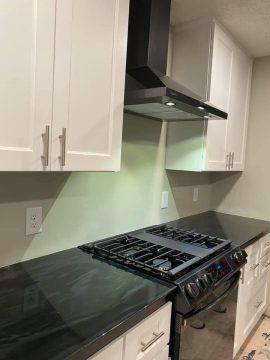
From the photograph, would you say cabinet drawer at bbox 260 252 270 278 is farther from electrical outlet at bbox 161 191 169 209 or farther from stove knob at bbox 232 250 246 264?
electrical outlet at bbox 161 191 169 209

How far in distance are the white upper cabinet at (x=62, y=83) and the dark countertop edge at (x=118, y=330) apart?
0.58m

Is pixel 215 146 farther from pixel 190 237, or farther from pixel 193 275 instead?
pixel 193 275

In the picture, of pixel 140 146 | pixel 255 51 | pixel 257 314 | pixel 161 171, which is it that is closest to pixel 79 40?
pixel 140 146

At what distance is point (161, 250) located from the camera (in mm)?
1563

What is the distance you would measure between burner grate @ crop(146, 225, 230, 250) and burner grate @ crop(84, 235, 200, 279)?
24 centimetres

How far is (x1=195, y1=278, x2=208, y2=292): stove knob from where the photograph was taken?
127 centimetres

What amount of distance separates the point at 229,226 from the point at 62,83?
1.85 m

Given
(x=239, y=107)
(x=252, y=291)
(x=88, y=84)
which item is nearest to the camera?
(x=88, y=84)

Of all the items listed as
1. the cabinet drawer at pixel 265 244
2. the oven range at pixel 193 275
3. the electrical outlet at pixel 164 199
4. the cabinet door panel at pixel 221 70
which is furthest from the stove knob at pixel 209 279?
the cabinet door panel at pixel 221 70

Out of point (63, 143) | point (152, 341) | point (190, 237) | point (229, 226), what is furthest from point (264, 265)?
point (63, 143)

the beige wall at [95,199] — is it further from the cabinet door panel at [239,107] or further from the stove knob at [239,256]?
the stove knob at [239,256]

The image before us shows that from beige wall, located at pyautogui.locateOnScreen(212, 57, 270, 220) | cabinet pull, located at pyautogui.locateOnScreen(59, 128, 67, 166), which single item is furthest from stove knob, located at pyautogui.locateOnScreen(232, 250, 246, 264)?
cabinet pull, located at pyautogui.locateOnScreen(59, 128, 67, 166)

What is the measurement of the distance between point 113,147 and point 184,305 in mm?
747

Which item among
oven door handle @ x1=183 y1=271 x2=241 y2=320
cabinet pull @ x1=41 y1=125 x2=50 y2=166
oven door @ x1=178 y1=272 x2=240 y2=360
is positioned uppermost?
cabinet pull @ x1=41 y1=125 x2=50 y2=166
